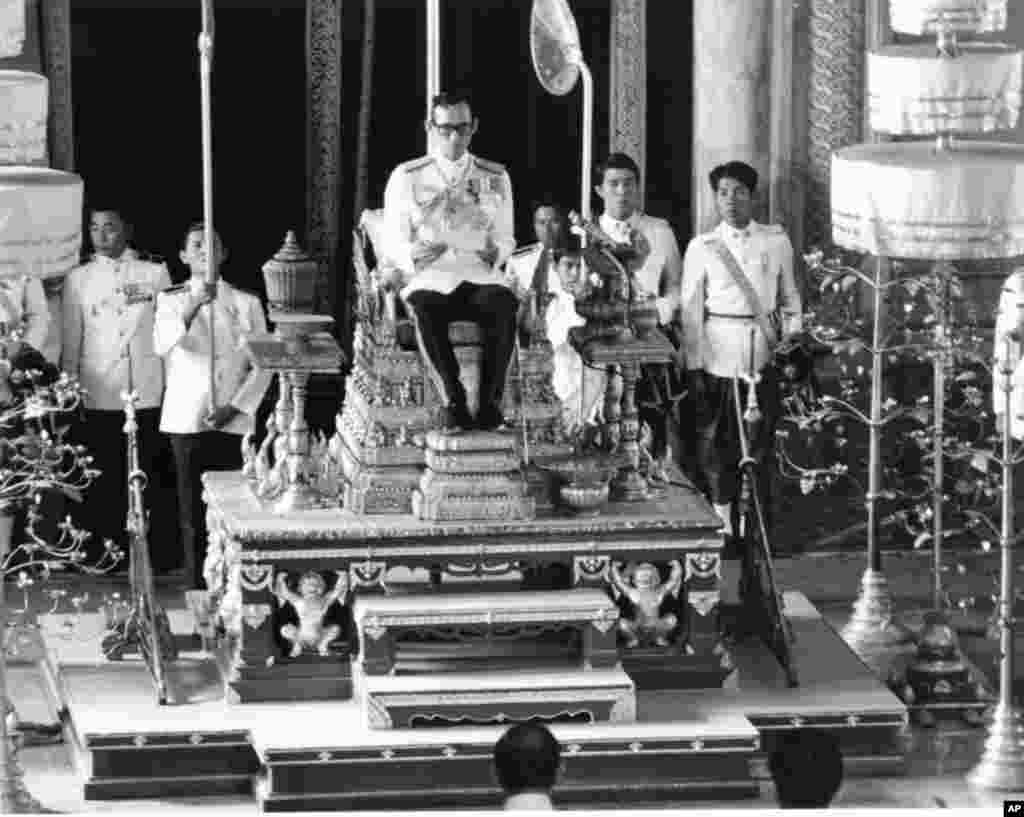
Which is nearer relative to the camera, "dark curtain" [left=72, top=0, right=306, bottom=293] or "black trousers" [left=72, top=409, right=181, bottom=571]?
"black trousers" [left=72, top=409, right=181, bottom=571]

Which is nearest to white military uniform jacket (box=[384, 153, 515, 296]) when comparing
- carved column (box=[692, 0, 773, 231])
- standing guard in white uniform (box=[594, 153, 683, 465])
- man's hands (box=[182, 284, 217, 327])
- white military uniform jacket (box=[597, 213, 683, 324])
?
man's hands (box=[182, 284, 217, 327])

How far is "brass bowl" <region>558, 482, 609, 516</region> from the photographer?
18.4 metres

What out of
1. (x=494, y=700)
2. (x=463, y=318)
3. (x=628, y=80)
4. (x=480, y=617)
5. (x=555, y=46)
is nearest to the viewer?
(x=494, y=700)

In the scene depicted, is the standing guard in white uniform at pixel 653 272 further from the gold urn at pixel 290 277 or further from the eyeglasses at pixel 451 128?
the gold urn at pixel 290 277

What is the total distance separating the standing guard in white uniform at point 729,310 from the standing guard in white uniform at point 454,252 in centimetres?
243

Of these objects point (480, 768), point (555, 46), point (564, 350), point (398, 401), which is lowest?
point (480, 768)

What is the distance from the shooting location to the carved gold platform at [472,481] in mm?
18234

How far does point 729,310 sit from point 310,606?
3.36m

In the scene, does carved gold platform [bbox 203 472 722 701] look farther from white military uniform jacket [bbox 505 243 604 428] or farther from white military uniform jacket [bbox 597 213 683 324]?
white military uniform jacket [bbox 597 213 683 324]

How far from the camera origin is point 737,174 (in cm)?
2066

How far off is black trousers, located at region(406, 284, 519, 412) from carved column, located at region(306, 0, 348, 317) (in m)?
3.78

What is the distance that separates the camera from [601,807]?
1767cm

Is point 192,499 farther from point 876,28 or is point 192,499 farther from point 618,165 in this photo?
point 876,28

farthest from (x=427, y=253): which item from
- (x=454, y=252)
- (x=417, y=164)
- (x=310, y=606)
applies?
(x=310, y=606)
